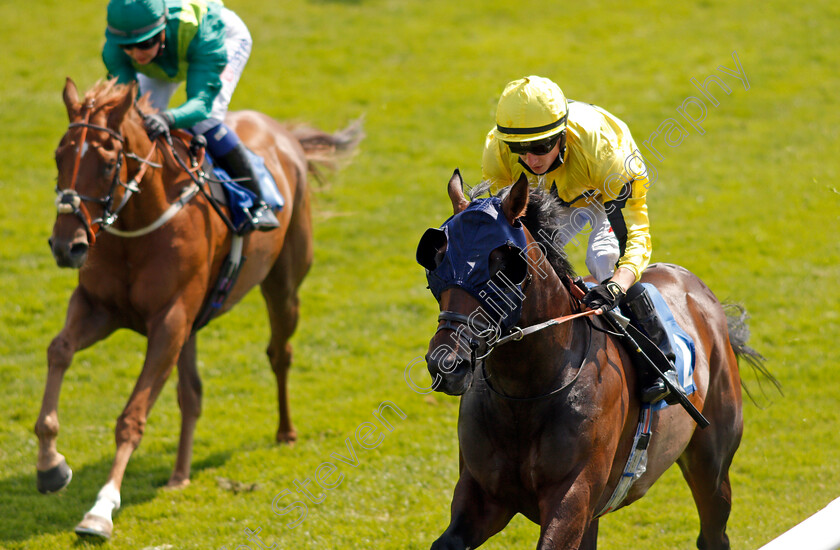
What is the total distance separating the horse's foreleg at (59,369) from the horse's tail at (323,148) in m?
2.98

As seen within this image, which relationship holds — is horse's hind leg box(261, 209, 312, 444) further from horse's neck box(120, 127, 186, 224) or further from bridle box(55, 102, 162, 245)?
bridle box(55, 102, 162, 245)

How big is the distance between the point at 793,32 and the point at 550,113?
517 inches

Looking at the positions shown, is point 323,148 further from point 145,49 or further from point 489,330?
point 489,330

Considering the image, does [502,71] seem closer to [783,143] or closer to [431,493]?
[783,143]

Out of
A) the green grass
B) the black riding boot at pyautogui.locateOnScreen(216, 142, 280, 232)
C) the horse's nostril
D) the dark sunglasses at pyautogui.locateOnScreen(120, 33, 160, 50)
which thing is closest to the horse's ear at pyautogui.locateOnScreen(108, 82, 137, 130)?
the dark sunglasses at pyautogui.locateOnScreen(120, 33, 160, 50)

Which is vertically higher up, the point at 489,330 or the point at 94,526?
the point at 489,330

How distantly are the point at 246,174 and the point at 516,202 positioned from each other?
11.3ft

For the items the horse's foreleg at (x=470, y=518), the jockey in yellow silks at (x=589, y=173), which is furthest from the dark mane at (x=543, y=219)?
the horse's foreleg at (x=470, y=518)

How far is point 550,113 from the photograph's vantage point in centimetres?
355

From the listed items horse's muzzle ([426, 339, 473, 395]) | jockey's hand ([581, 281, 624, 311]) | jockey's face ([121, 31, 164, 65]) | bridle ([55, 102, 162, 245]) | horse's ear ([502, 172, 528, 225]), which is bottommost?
bridle ([55, 102, 162, 245])

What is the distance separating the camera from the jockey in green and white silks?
537 centimetres

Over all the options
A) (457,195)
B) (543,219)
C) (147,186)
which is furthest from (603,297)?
(147,186)

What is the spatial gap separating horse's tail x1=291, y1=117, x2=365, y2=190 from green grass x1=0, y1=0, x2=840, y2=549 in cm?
41

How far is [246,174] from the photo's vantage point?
616cm
